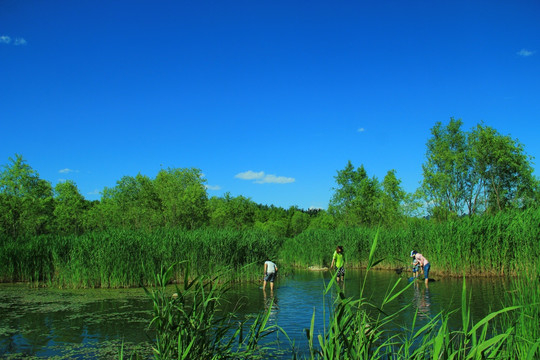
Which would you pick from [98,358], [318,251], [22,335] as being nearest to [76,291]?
[22,335]

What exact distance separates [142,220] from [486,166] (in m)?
37.6

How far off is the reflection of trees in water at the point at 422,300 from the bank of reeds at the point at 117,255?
570 cm

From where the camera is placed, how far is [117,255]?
649 inches

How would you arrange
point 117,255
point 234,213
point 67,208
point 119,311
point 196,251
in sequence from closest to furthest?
point 119,311, point 117,255, point 196,251, point 67,208, point 234,213

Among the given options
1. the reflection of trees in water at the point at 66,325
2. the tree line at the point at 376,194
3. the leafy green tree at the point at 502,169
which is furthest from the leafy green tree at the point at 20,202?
the leafy green tree at the point at 502,169

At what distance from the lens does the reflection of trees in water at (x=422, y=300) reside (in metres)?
11.2

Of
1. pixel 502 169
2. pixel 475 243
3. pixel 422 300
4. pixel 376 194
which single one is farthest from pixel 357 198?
pixel 422 300

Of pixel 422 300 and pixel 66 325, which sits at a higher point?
pixel 422 300

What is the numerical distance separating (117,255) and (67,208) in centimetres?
4250

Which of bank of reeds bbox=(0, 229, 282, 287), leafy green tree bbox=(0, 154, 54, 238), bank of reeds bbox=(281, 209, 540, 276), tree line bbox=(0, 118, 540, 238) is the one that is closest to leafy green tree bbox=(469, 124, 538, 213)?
tree line bbox=(0, 118, 540, 238)

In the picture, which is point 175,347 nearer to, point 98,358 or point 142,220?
point 98,358

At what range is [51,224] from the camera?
51094mm

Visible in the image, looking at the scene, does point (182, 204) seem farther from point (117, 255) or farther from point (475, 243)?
point (475, 243)

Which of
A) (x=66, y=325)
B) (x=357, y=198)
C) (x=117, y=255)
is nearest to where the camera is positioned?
(x=66, y=325)
